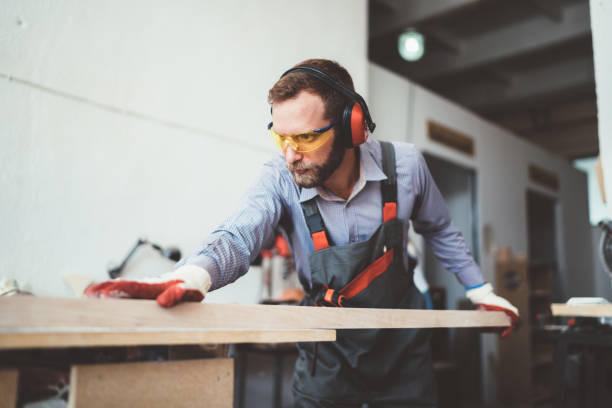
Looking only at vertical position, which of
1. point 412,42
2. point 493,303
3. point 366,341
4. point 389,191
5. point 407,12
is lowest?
point 366,341

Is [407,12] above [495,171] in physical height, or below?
above

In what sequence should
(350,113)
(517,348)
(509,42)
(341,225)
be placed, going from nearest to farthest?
(350,113), (341,225), (517,348), (509,42)

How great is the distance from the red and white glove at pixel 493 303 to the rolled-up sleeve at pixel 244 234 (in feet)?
2.55

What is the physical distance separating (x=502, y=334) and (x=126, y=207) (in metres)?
1.81

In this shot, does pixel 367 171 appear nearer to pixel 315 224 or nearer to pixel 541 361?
pixel 315 224

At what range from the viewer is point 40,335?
73 centimetres

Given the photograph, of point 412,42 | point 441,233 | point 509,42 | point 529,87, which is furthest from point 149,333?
point 529,87

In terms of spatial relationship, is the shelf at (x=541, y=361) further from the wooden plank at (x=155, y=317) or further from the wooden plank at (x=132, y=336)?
the wooden plank at (x=132, y=336)

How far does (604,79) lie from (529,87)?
4.66 meters

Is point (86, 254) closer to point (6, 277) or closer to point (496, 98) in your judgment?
point (6, 277)

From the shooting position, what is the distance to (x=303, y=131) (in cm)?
140

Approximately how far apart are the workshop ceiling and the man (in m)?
3.66

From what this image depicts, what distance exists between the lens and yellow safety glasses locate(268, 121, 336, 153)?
1.41 meters

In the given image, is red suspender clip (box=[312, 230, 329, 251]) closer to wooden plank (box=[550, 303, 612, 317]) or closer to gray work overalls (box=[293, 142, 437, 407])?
gray work overalls (box=[293, 142, 437, 407])
